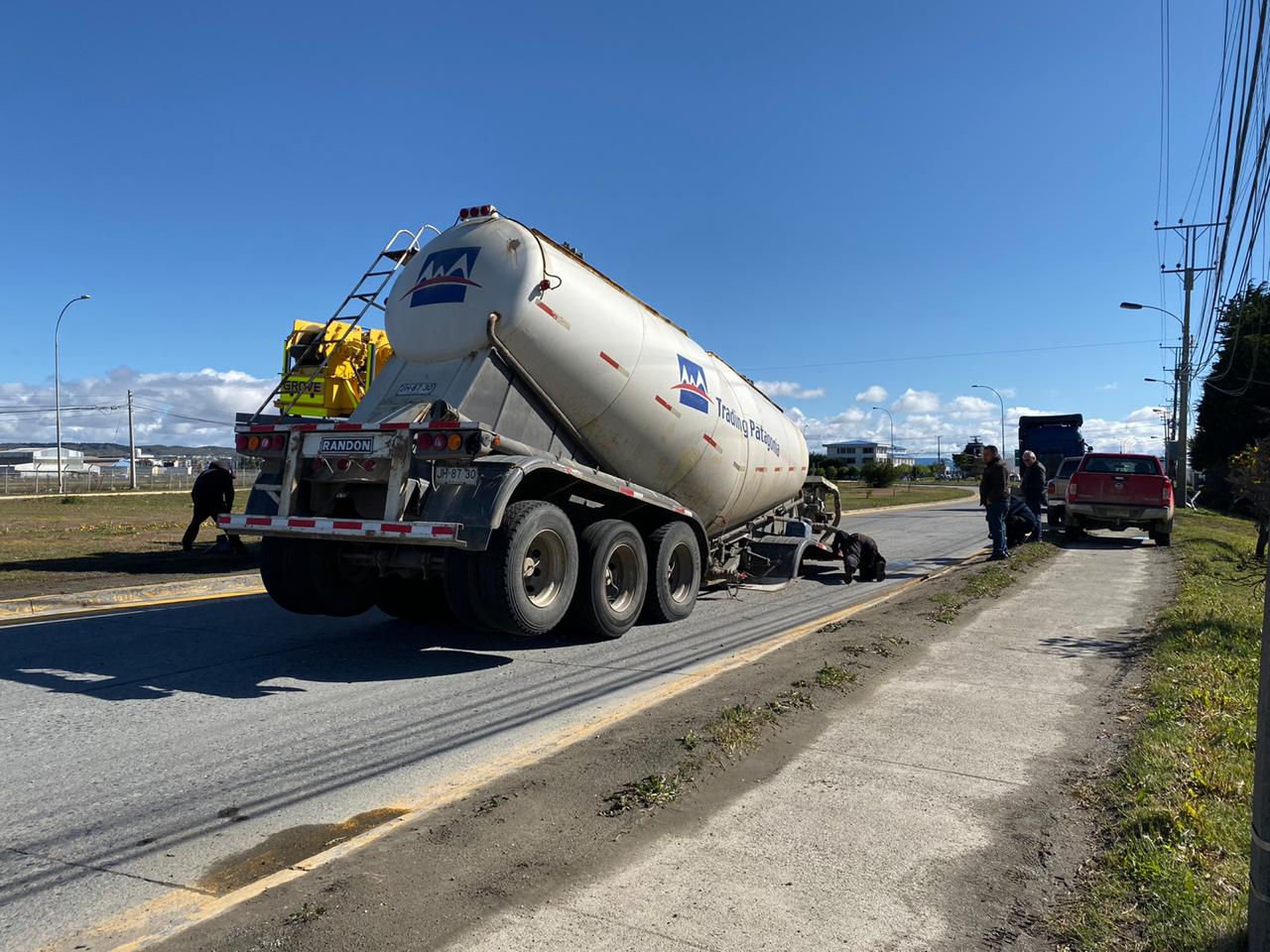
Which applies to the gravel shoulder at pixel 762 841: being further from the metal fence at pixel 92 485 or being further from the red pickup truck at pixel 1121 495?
the metal fence at pixel 92 485

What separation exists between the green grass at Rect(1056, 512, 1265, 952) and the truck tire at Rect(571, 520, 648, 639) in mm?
3979

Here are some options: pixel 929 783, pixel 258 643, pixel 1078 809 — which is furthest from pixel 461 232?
pixel 1078 809

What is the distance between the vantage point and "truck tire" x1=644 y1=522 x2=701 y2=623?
869 cm

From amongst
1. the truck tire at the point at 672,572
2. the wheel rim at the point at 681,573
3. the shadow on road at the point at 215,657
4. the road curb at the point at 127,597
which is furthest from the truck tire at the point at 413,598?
the road curb at the point at 127,597

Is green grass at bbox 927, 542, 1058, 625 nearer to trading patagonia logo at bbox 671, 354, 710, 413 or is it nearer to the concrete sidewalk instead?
the concrete sidewalk

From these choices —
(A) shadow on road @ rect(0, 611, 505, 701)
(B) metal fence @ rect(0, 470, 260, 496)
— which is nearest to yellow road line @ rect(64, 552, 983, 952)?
(A) shadow on road @ rect(0, 611, 505, 701)

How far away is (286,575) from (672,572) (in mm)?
3669

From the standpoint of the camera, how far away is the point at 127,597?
1004 cm

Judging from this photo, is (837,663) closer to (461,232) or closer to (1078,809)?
(1078,809)

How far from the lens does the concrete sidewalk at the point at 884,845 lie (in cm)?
298

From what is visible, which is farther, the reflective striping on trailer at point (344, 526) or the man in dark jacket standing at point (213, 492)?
the man in dark jacket standing at point (213, 492)

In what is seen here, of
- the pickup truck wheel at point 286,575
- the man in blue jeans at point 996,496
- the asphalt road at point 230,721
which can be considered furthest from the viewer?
the man in blue jeans at point 996,496

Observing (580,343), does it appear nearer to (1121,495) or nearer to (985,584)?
(985,584)

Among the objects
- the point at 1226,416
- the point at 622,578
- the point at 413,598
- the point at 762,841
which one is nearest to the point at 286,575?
the point at 413,598
